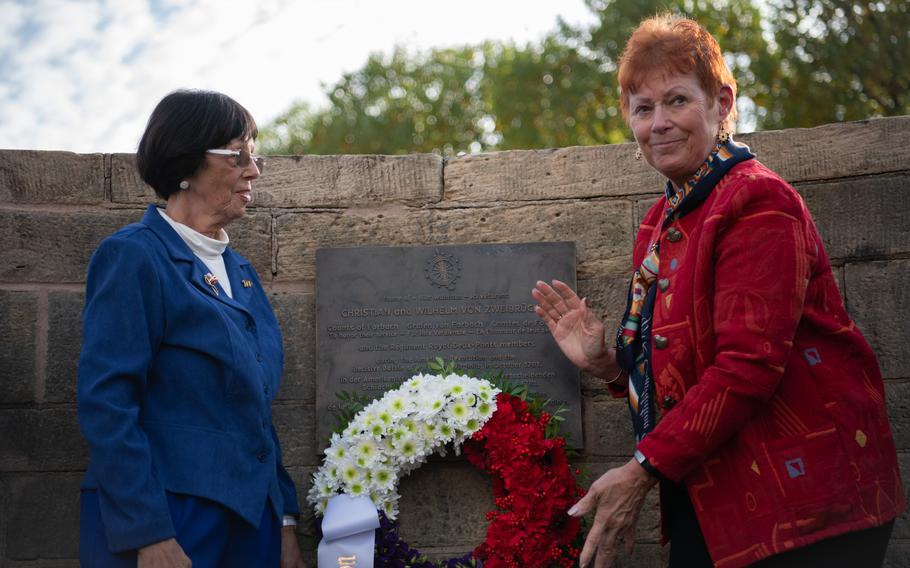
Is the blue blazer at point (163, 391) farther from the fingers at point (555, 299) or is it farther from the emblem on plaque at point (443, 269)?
the emblem on plaque at point (443, 269)

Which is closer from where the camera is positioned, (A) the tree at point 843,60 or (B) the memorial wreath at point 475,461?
(B) the memorial wreath at point 475,461

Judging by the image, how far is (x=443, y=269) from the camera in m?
3.88

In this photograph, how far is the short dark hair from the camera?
2648 millimetres

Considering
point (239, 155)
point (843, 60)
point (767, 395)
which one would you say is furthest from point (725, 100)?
point (843, 60)

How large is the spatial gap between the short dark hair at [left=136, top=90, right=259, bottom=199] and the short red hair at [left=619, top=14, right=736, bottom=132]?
1.26 meters

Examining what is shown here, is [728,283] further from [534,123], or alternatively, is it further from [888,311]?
[534,123]

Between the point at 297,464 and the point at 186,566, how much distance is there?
152 cm

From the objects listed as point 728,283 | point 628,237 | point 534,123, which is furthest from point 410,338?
point 534,123

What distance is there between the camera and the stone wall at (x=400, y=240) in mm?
3691

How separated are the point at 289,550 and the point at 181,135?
1396 millimetres

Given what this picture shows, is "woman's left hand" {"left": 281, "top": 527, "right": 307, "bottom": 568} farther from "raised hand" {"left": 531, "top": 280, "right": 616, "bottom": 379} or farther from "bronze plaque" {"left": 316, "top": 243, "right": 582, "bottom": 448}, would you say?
"raised hand" {"left": 531, "top": 280, "right": 616, "bottom": 379}

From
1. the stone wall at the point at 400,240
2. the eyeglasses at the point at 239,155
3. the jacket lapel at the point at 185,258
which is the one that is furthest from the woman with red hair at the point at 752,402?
the stone wall at the point at 400,240

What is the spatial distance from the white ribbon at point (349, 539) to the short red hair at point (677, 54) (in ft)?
6.16

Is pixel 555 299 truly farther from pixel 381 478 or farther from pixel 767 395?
pixel 767 395
